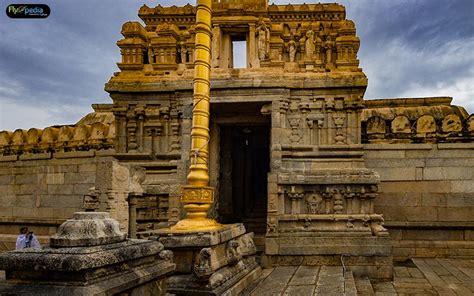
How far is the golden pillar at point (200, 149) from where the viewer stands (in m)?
7.41

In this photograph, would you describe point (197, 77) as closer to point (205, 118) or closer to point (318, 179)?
point (205, 118)

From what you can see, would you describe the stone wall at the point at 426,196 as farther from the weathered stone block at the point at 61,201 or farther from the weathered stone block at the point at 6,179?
the weathered stone block at the point at 6,179

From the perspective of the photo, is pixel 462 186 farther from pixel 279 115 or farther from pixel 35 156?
pixel 35 156

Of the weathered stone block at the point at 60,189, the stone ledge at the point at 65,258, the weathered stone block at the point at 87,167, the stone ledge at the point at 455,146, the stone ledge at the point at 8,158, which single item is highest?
the stone ledge at the point at 455,146

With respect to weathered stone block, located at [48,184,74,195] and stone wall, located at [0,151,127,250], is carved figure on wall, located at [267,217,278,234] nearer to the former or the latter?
stone wall, located at [0,151,127,250]

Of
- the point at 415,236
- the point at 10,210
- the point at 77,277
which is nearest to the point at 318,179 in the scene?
the point at 415,236

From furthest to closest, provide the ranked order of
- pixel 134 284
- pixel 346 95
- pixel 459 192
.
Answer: pixel 459 192 < pixel 346 95 < pixel 134 284

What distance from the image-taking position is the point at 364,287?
862 centimetres

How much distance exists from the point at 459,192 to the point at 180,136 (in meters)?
7.63

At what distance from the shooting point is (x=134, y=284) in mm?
4430

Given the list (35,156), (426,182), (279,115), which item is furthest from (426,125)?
(35,156)

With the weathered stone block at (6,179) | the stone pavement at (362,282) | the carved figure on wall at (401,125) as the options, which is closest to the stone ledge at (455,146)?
the carved figure on wall at (401,125)

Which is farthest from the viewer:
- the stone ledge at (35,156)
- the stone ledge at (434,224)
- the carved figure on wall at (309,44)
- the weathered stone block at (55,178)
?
the stone ledge at (35,156)

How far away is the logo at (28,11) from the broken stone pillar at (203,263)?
5304 mm
